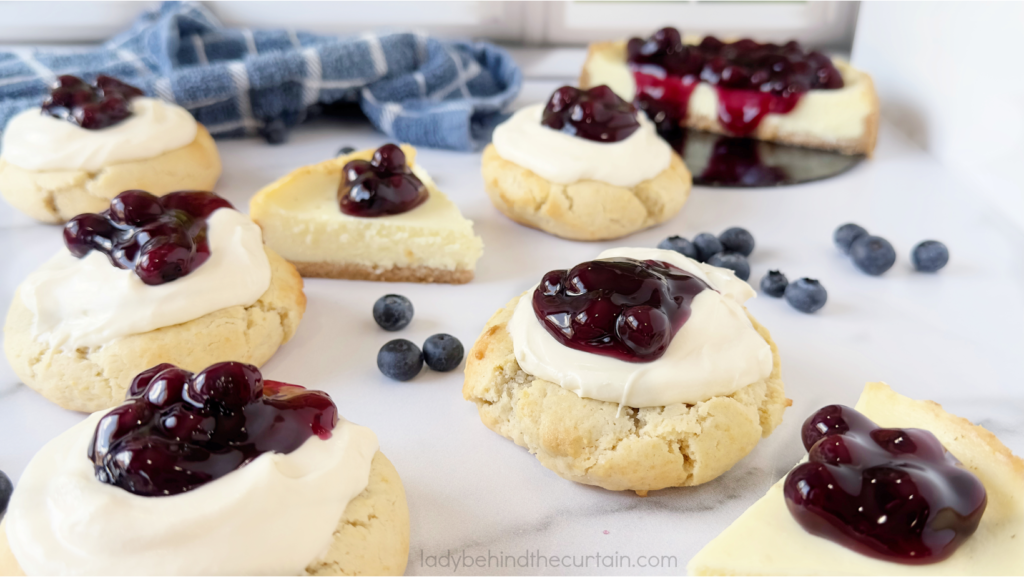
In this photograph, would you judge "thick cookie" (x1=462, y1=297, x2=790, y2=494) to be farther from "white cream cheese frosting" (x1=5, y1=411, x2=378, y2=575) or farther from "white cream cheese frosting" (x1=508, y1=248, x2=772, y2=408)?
"white cream cheese frosting" (x1=5, y1=411, x2=378, y2=575)

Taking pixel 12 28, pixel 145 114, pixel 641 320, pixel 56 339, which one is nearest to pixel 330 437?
pixel 641 320

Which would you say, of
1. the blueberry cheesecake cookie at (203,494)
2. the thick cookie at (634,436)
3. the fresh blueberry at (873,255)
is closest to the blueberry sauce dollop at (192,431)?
the blueberry cheesecake cookie at (203,494)

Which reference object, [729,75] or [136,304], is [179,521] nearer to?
[136,304]

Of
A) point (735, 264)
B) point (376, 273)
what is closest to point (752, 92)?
point (735, 264)

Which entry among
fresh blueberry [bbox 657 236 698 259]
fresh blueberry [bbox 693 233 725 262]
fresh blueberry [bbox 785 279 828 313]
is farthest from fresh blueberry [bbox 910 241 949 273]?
fresh blueberry [bbox 657 236 698 259]

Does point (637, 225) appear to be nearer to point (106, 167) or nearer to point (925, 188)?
point (925, 188)
